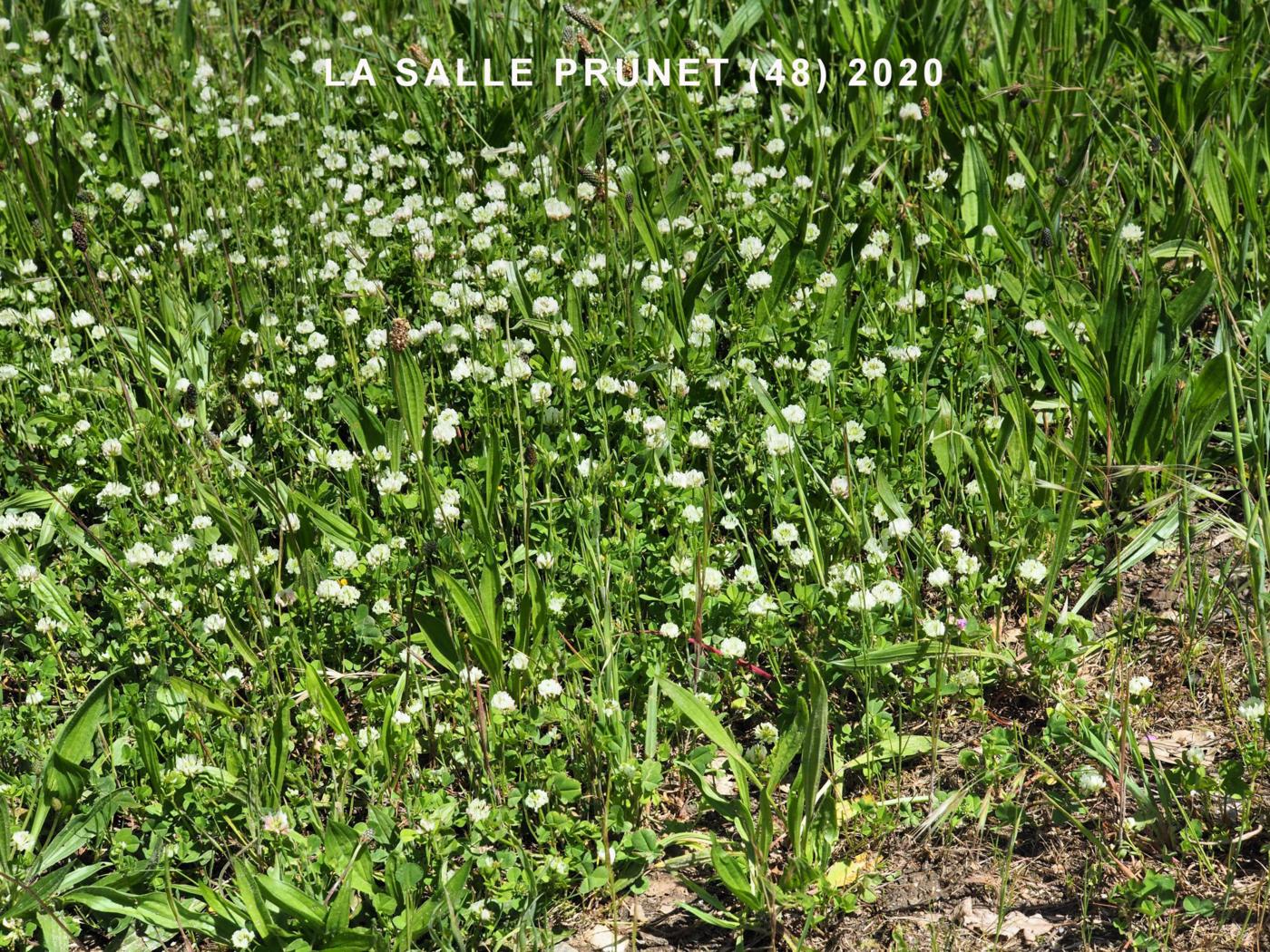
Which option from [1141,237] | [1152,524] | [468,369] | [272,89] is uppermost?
[272,89]

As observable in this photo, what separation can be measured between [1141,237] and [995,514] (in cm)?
126

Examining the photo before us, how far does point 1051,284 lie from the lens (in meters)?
3.83

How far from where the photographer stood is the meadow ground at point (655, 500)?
8.73 ft

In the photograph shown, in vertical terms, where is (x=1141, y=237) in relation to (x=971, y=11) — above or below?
below

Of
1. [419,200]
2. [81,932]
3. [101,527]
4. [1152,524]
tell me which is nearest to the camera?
[81,932]

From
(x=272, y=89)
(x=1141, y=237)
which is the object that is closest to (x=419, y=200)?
(x=272, y=89)

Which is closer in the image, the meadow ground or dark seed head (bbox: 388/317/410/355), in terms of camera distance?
the meadow ground

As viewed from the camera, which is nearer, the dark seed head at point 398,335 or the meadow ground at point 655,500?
the meadow ground at point 655,500

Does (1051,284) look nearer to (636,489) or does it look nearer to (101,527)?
(636,489)

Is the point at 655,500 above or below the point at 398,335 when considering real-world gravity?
below

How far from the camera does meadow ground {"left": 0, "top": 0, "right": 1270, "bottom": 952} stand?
266cm

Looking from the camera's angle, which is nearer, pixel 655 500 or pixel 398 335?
pixel 398 335

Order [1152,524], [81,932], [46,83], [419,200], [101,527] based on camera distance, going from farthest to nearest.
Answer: [46,83], [419,200], [101,527], [1152,524], [81,932]

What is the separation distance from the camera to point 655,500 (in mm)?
3414
